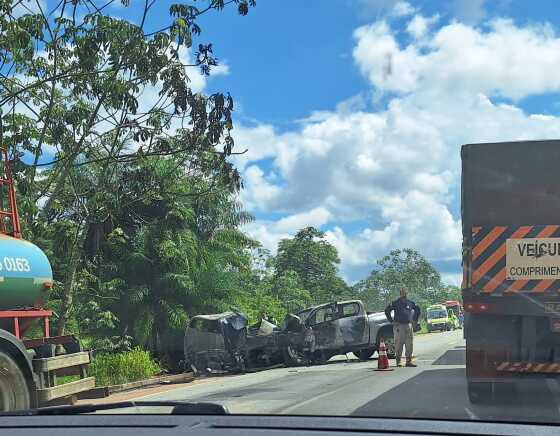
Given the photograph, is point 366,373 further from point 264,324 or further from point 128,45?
point 128,45

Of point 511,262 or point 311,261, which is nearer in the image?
point 511,262

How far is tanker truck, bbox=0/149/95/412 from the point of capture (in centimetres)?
734

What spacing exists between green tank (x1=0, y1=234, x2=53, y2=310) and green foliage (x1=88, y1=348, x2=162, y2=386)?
341 inches

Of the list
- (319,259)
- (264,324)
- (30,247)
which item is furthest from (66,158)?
(319,259)

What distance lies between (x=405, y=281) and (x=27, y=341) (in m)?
90.3

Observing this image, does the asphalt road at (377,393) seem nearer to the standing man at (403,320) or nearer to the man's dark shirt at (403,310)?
the standing man at (403,320)

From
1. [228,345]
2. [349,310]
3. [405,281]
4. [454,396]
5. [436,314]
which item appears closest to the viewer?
[454,396]

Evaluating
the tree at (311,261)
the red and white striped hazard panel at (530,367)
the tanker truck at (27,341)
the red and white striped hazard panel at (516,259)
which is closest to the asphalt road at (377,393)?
the red and white striped hazard panel at (530,367)

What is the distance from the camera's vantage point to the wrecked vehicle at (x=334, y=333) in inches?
730

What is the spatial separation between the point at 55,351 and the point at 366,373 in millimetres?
7309

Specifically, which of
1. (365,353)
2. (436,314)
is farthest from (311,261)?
(365,353)

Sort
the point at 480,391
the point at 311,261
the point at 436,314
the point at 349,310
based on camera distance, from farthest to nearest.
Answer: the point at 436,314 < the point at 311,261 < the point at 349,310 < the point at 480,391

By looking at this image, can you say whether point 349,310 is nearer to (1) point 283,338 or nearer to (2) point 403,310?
(1) point 283,338

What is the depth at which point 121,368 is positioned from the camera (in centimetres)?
1775
